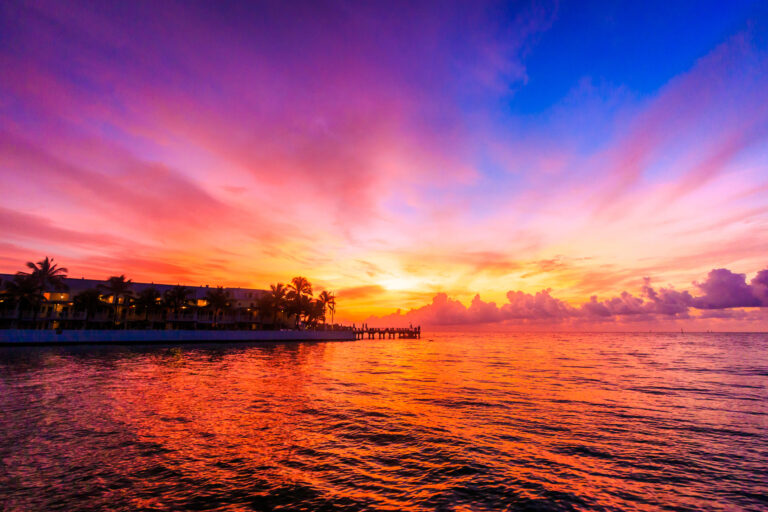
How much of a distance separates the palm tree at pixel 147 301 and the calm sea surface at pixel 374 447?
200 feet

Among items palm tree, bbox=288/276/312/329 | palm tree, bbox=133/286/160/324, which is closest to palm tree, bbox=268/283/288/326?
palm tree, bbox=288/276/312/329

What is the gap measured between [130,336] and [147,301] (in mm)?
22278

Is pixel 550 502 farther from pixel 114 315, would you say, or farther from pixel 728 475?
pixel 114 315

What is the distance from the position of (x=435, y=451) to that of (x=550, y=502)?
4.08 m

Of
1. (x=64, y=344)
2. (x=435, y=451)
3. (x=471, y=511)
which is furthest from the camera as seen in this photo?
(x=64, y=344)

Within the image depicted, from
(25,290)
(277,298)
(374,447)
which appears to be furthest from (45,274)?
(374,447)

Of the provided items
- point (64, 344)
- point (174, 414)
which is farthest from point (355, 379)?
point (64, 344)

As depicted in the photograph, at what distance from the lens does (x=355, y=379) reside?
94.0 feet

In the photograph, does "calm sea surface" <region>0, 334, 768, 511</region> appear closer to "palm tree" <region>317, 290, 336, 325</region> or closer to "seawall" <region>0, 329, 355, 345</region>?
"seawall" <region>0, 329, 355, 345</region>

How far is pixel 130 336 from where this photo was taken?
58.8m

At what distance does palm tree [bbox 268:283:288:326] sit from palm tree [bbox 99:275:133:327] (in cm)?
2936

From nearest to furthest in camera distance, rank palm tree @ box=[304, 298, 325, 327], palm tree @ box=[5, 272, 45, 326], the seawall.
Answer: the seawall < palm tree @ box=[5, 272, 45, 326] < palm tree @ box=[304, 298, 325, 327]

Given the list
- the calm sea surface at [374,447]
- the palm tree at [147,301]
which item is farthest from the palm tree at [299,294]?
the calm sea surface at [374,447]

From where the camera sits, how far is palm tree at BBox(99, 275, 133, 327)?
75875 millimetres
